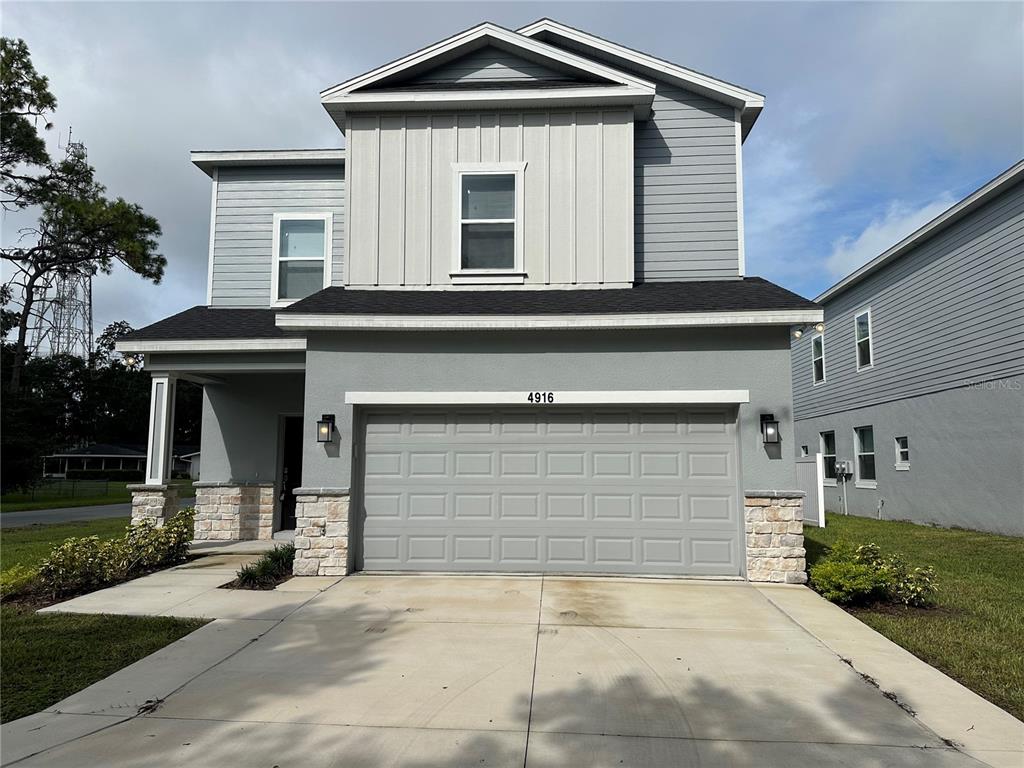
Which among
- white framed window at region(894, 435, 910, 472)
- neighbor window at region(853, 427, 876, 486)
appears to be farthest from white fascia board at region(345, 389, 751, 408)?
neighbor window at region(853, 427, 876, 486)

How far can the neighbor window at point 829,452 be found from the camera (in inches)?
834

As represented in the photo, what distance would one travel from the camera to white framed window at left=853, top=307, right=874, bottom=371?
19.3m

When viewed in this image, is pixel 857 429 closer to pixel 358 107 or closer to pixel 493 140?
pixel 493 140

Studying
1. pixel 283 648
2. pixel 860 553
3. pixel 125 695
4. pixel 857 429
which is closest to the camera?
pixel 125 695

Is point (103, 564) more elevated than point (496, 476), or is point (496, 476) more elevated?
point (496, 476)

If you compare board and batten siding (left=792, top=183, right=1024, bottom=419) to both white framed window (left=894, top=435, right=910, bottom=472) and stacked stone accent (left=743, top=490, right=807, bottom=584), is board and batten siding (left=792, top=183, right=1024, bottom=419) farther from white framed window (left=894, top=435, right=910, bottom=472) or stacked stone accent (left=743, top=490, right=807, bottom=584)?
stacked stone accent (left=743, top=490, right=807, bottom=584)

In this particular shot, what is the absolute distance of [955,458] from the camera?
590 inches

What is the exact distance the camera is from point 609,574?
911cm

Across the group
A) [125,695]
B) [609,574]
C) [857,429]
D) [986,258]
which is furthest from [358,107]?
[857,429]

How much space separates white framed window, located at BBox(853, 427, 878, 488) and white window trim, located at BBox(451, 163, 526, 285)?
1331 centimetres

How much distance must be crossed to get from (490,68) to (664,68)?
2.79m

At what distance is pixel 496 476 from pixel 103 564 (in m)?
5.11

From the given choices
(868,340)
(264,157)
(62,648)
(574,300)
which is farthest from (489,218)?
(868,340)

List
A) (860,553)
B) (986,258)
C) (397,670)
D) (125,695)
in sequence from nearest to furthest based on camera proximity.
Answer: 1. (125,695)
2. (397,670)
3. (860,553)
4. (986,258)
